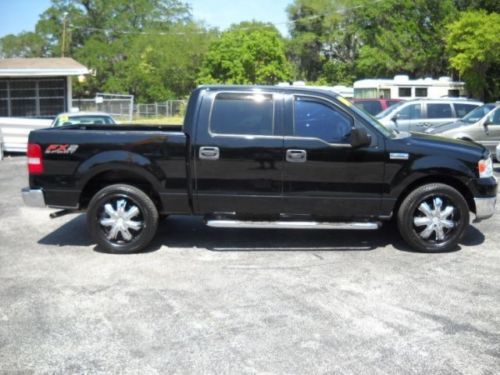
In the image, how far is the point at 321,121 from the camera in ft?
21.2

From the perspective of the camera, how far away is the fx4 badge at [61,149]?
650cm

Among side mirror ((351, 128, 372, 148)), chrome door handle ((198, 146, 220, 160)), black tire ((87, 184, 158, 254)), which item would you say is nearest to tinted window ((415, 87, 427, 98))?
side mirror ((351, 128, 372, 148))

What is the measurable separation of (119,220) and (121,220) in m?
0.02

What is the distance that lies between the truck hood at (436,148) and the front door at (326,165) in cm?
26

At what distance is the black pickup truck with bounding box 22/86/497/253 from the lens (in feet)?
21.0

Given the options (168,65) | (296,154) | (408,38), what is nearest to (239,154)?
(296,154)

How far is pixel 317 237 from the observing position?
725cm

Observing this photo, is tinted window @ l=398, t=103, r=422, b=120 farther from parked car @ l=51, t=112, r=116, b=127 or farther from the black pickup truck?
the black pickup truck

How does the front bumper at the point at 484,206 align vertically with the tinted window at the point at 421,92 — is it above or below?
below

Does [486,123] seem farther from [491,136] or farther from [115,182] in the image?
[115,182]

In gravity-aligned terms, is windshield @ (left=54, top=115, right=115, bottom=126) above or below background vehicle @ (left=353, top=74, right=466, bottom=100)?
below

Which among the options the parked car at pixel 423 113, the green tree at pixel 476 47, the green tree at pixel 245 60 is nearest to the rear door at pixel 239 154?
the parked car at pixel 423 113

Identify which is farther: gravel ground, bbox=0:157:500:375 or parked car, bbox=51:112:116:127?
parked car, bbox=51:112:116:127

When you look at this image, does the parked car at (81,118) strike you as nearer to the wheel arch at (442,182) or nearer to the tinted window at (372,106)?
the wheel arch at (442,182)
